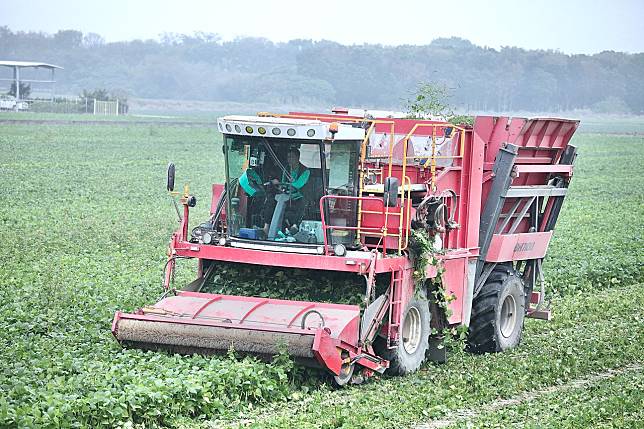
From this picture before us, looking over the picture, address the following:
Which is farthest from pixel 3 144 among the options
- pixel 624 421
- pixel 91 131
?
pixel 624 421

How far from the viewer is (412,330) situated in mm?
12953

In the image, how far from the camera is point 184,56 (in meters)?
143

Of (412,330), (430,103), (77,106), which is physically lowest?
(77,106)

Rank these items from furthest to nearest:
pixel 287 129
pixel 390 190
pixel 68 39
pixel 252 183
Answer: pixel 68 39, pixel 252 183, pixel 287 129, pixel 390 190

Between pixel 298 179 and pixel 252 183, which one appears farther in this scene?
pixel 252 183

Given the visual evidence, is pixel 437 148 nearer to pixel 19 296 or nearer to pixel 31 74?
pixel 19 296

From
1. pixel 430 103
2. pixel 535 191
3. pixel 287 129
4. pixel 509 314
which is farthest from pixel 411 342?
pixel 430 103

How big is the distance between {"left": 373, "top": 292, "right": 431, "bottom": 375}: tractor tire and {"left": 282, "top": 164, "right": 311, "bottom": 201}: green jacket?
180 centimetres

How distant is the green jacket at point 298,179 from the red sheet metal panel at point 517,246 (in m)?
3.44

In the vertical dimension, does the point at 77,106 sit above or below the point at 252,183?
below

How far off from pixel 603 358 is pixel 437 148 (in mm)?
3314

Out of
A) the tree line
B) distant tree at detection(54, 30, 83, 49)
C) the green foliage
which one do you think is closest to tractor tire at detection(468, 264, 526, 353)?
the green foliage

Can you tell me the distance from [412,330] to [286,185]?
2.30 metres

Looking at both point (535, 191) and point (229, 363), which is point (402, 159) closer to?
point (535, 191)
